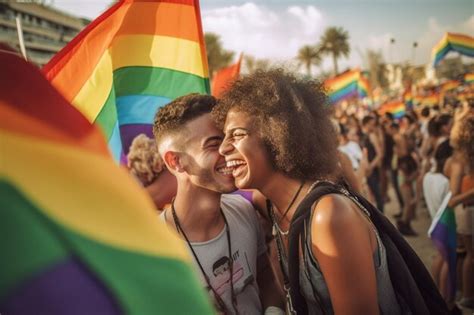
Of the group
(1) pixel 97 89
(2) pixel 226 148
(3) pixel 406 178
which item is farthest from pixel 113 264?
(3) pixel 406 178

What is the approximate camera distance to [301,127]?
6.55 ft

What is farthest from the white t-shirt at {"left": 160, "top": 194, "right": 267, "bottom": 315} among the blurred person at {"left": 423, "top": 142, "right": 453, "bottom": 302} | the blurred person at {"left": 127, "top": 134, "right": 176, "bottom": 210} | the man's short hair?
the blurred person at {"left": 423, "top": 142, "right": 453, "bottom": 302}

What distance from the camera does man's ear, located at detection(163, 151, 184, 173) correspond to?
2381mm

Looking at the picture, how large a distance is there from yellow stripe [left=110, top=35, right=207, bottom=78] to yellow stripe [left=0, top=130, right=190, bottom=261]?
2.55 meters

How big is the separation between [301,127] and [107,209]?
142 cm

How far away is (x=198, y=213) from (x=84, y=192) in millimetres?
1569

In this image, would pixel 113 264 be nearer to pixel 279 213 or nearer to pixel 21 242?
pixel 21 242

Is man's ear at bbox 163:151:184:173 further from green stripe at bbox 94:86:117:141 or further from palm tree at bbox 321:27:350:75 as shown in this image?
palm tree at bbox 321:27:350:75

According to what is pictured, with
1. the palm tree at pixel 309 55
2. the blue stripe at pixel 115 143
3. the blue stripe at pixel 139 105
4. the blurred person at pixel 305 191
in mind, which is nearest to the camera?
the blurred person at pixel 305 191

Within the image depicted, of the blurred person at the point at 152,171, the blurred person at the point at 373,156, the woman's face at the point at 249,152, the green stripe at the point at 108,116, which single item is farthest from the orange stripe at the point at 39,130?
the blurred person at the point at 373,156

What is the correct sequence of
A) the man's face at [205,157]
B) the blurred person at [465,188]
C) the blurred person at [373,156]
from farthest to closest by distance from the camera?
the blurred person at [373,156], the blurred person at [465,188], the man's face at [205,157]

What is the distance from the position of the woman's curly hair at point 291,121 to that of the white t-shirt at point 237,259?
1.56ft

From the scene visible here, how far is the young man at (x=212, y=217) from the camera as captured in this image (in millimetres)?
2090

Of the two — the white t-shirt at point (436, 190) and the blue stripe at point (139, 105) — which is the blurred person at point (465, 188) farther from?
the blue stripe at point (139, 105)
